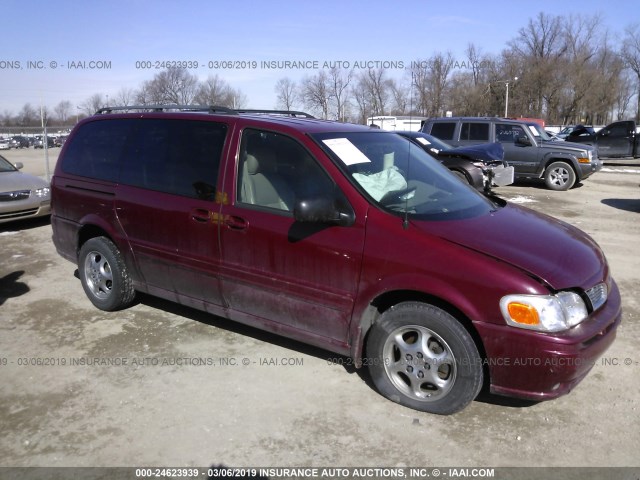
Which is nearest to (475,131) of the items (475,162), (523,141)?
(523,141)

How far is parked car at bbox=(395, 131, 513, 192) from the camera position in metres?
11.3

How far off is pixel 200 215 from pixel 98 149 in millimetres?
1658

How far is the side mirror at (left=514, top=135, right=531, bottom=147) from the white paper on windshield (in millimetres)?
11466

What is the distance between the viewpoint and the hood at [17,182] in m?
8.95

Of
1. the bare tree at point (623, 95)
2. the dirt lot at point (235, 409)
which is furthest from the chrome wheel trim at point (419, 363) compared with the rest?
the bare tree at point (623, 95)

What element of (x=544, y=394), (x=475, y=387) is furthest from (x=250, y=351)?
(x=544, y=394)

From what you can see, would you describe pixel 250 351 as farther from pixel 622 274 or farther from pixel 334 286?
pixel 622 274

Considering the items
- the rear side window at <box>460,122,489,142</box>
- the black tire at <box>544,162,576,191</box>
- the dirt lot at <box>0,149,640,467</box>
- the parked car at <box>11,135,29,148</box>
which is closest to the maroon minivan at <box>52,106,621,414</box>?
the dirt lot at <box>0,149,640,467</box>

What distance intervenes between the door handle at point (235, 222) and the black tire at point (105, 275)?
1.48 metres

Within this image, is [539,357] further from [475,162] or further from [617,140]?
[617,140]

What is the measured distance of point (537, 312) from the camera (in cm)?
291

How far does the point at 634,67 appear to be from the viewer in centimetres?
7075

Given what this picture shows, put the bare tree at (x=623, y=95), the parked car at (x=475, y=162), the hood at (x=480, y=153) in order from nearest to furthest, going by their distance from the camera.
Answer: the parked car at (x=475, y=162) < the hood at (x=480, y=153) < the bare tree at (x=623, y=95)

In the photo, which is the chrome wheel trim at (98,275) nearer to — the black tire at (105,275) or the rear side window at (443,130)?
the black tire at (105,275)
